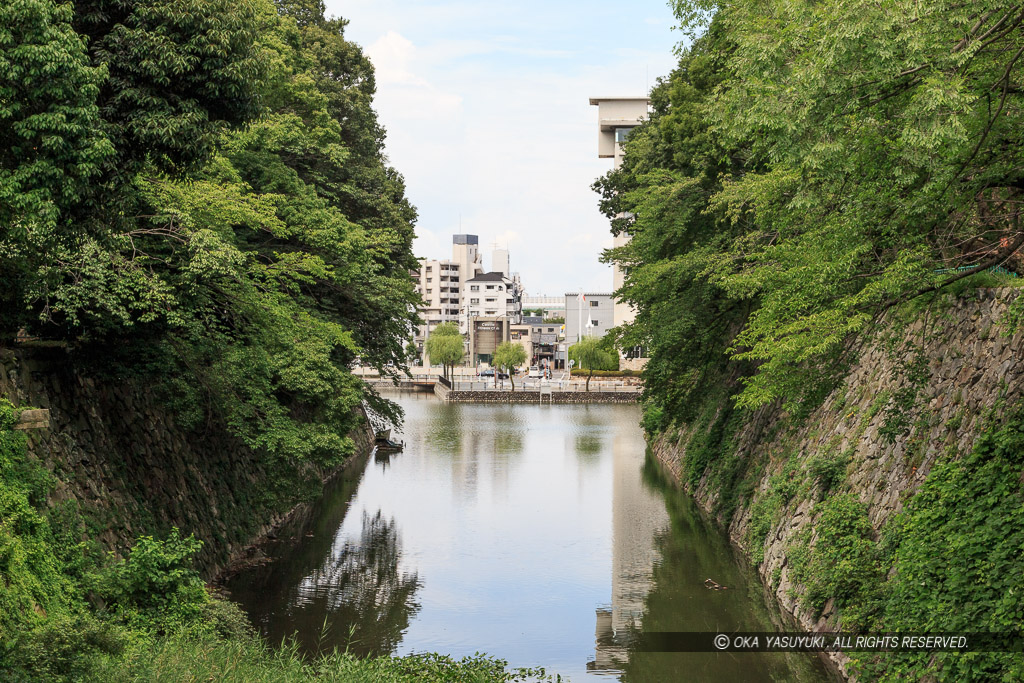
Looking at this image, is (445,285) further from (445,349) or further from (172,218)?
(172,218)

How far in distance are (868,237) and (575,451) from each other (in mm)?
33628

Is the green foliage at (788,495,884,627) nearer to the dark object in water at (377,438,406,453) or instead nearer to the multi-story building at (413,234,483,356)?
the dark object in water at (377,438,406,453)

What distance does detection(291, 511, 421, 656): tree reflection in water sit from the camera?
642 inches

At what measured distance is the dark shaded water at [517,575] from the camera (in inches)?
640

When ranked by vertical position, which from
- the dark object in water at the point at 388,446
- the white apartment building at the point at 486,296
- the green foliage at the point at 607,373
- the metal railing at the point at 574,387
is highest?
the white apartment building at the point at 486,296

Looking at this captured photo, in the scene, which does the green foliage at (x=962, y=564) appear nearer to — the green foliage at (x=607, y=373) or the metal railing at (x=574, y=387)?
the metal railing at (x=574, y=387)

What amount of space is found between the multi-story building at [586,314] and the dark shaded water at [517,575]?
8206cm

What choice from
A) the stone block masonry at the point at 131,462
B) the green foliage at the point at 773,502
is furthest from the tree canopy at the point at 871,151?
the stone block masonry at the point at 131,462

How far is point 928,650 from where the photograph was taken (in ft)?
35.3

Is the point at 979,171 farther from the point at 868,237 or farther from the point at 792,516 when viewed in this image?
the point at 792,516

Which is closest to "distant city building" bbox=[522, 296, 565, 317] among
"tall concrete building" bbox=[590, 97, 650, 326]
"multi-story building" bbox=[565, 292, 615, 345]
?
"multi-story building" bbox=[565, 292, 615, 345]

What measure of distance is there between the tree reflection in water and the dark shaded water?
60 mm

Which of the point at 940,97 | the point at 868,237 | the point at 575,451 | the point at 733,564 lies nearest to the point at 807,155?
the point at 940,97

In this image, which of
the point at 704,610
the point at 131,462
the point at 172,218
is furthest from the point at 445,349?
the point at 172,218
